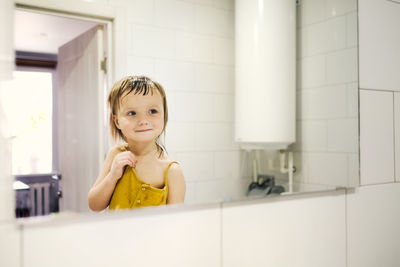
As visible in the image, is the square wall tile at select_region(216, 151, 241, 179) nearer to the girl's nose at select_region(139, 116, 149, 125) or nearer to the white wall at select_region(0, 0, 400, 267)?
the white wall at select_region(0, 0, 400, 267)

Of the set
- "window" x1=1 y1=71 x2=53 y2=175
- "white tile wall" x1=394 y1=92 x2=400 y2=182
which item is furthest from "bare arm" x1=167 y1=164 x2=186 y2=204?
"white tile wall" x1=394 y1=92 x2=400 y2=182

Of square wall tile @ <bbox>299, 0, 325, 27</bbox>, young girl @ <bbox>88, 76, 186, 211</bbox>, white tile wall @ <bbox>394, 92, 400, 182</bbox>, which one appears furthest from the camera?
white tile wall @ <bbox>394, 92, 400, 182</bbox>

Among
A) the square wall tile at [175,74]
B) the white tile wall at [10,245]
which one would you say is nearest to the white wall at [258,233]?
the white tile wall at [10,245]

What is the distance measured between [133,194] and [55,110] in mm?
206

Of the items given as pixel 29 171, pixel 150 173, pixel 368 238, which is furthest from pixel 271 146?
pixel 29 171

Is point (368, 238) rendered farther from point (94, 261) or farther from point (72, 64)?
point (72, 64)

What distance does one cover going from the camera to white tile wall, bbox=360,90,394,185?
3.14 feet

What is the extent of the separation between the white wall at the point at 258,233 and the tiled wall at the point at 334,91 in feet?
0.15

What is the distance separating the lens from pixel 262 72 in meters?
0.81

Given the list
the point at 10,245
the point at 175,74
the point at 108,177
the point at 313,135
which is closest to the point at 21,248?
the point at 10,245

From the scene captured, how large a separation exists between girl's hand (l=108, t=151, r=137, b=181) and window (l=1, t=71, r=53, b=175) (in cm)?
11

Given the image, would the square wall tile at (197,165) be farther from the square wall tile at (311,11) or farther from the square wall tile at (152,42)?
the square wall tile at (311,11)

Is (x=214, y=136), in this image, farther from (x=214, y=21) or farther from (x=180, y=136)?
(x=214, y=21)

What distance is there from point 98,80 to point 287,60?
475 millimetres
